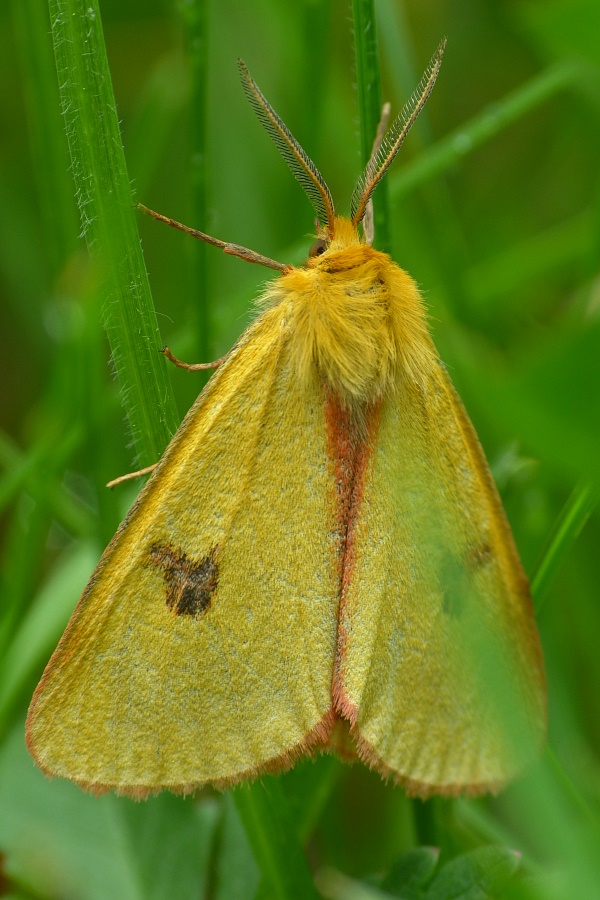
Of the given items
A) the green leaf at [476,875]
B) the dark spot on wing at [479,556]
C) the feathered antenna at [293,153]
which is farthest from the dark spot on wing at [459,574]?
the feathered antenna at [293,153]

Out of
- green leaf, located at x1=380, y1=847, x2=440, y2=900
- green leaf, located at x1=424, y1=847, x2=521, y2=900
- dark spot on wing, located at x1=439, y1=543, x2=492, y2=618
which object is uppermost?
dark spot on wing, located at x1=439, y1=543, x2=492, y2=618

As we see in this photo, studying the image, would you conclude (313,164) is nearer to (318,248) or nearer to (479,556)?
(318,248)

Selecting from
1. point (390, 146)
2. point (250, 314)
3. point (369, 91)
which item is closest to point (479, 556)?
point (250, 314)

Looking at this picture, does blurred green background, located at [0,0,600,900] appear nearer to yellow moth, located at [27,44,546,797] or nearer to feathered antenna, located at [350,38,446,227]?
yellow moth, located at [27,44,546,797]

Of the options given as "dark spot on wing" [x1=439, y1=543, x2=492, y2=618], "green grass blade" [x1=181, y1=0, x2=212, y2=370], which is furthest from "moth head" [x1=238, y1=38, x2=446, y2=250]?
"dark spot on wing" [x1=439, y1=543, x2=492, y2=618]

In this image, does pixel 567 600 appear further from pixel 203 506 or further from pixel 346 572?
pixel 203 506

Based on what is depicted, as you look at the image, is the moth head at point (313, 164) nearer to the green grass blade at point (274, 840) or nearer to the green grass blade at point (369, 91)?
the green grass blade at point (369, 91)

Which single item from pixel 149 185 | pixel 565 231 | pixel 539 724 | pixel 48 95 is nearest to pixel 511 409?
pixel 539 724
